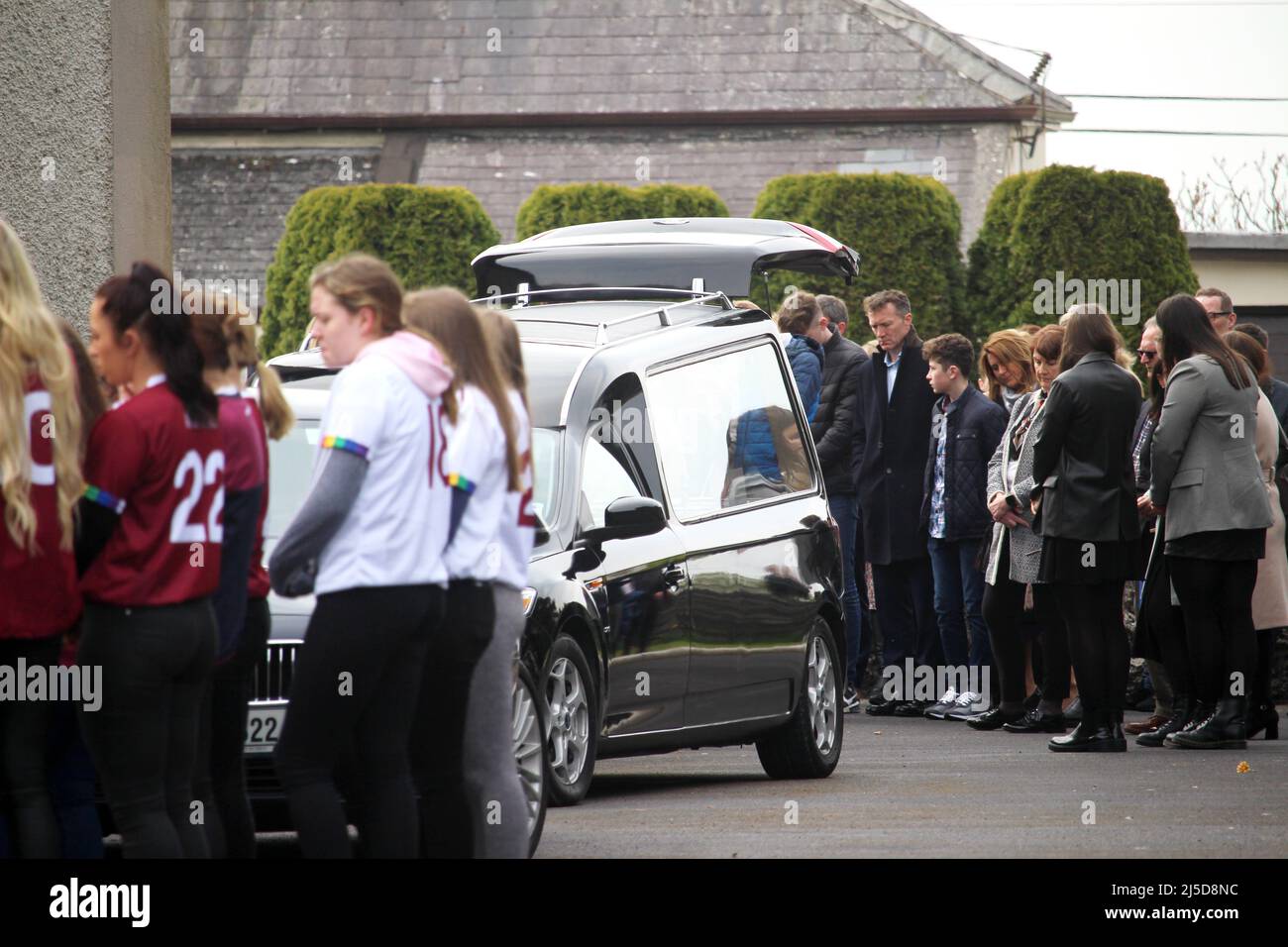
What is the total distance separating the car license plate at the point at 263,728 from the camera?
7281mm

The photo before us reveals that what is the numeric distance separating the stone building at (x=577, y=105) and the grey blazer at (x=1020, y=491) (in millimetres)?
18675

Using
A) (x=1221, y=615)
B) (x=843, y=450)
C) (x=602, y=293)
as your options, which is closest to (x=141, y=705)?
(x=602, y=293)

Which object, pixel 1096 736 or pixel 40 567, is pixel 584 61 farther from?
pixel 40 567

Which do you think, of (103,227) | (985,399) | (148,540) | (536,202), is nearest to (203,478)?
(148,540)

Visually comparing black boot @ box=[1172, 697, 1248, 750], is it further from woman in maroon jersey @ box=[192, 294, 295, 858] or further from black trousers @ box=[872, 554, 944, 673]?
woman in maroon jersey @ box=[192, 294, 295, 858]

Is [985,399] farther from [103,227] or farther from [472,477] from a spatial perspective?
[472,477]

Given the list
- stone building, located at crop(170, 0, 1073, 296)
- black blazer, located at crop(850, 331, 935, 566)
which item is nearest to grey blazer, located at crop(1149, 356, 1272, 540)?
black blazer, located at crop(850, 331, 935, 566)

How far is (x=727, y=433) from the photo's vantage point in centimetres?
1015

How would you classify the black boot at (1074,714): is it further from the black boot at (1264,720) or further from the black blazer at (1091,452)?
the black blazer at (1091,452)

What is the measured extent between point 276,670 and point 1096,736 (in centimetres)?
504

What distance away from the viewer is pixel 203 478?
5.54 meters

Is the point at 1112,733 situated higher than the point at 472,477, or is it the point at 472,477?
the point at 472,477
